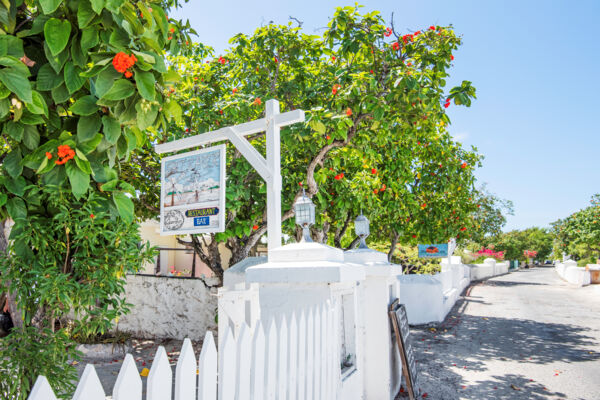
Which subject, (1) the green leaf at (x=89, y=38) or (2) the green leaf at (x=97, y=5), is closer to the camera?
(2) the green leaf at (x=97, y=5)

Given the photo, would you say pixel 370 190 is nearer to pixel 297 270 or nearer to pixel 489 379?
pixel 489 379

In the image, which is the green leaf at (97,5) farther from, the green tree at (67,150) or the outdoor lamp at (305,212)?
the outdoor lamp at (305,212)

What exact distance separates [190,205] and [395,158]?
613cm

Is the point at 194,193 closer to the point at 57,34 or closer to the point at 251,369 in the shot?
the point at 251,369

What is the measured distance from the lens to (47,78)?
1.53m

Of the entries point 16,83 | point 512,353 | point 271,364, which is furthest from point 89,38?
point 512,353

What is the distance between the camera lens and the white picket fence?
1.15 m

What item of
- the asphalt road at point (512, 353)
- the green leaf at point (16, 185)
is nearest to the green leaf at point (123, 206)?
the green leaf at point (16, 185)

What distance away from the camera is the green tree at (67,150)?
1.41 metres

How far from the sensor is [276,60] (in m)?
7.04

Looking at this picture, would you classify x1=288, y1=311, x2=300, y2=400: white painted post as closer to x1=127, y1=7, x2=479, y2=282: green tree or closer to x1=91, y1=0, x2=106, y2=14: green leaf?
x1=91, y1=0, x2=106, y2=14: green leaf

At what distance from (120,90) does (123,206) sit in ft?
1.95

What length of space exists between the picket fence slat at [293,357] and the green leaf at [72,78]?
1395mm

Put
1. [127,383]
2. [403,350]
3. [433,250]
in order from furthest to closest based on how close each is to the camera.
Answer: [433,250] → [403,350] → [127,383]
